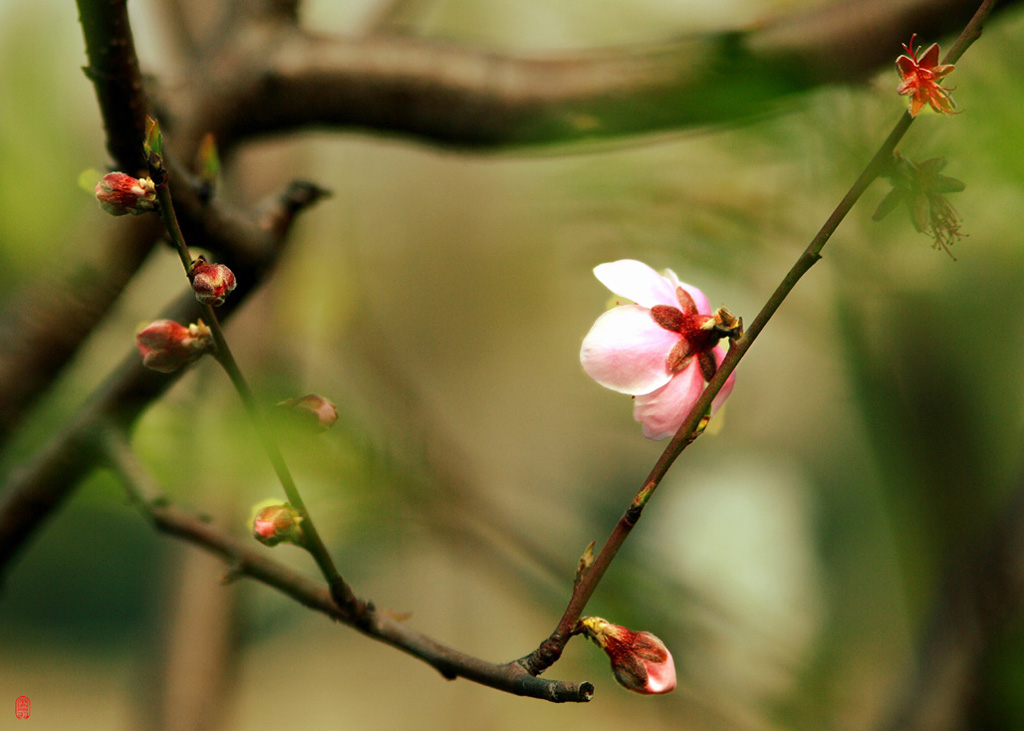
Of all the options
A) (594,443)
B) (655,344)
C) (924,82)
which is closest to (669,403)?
(655,344)

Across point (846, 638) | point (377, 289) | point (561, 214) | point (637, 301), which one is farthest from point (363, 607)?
point (377, 289)

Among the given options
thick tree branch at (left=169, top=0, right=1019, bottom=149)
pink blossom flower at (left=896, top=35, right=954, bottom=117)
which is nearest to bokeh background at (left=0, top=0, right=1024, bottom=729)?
thick tree branch at (left=169, top=0, right=1019, bottom=149)

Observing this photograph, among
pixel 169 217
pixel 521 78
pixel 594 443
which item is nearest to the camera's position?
pixel 169 217

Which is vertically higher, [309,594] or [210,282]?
[210,282]

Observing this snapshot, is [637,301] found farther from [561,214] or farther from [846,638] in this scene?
[846,638]

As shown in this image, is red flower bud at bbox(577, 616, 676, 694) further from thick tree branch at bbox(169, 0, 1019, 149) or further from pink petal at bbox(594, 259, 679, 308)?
thick tree branch at bbox(169, 0, 1019, 149)

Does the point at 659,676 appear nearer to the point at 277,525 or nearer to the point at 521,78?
the point at 277,525
